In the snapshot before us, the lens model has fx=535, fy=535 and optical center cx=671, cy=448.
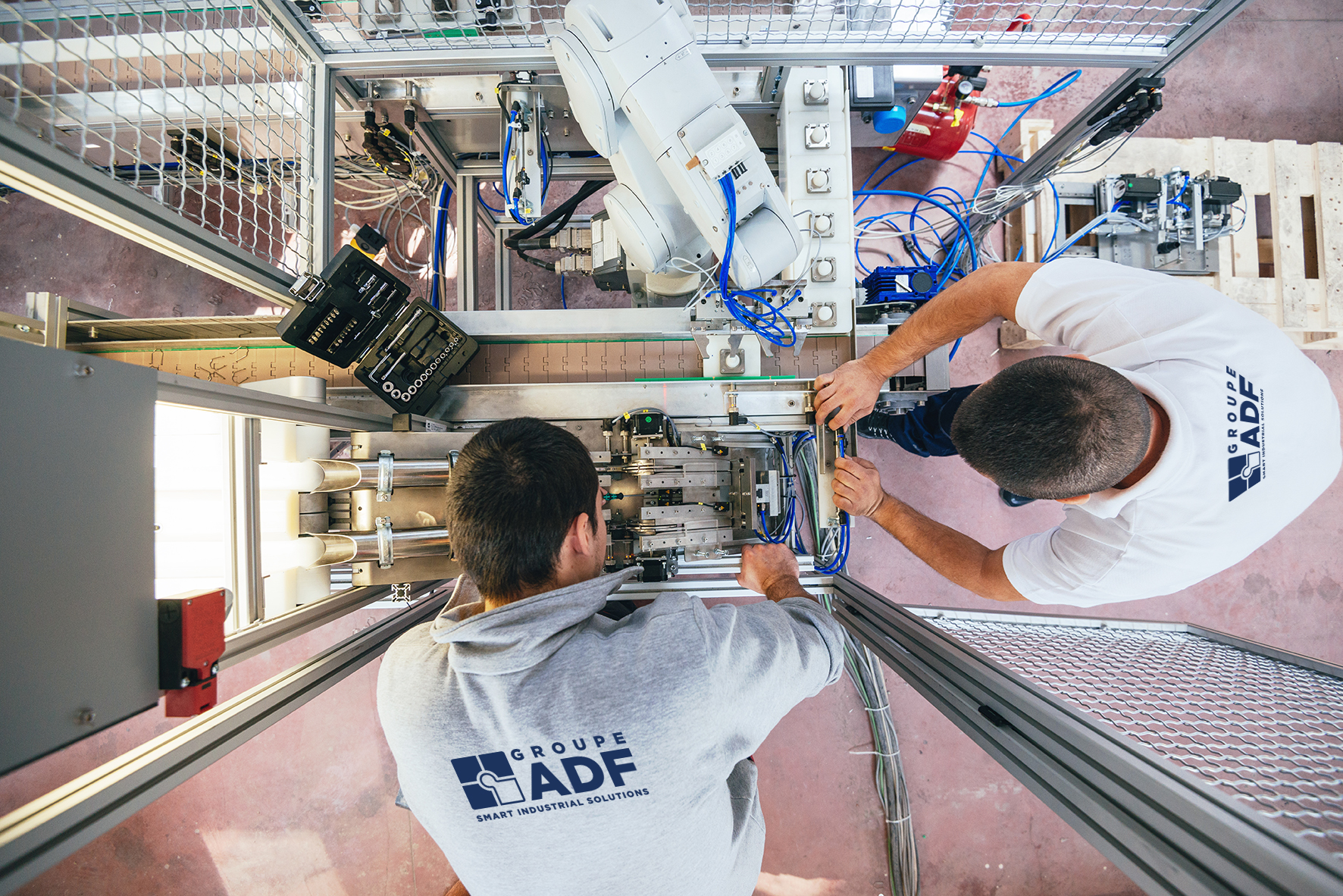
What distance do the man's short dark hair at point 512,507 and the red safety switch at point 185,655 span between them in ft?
1.19

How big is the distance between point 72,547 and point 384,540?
1.89 ft

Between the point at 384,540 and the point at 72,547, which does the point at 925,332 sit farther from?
the point at 72,547

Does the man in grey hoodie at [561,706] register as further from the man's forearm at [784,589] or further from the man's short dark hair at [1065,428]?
the man's short dark hair at [1065,428]

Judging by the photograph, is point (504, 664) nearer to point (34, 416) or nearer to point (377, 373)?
point (34, 416)

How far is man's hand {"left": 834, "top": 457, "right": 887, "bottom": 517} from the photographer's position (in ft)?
4.51

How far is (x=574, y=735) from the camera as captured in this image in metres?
0.81

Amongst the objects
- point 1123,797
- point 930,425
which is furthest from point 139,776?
point 930,425

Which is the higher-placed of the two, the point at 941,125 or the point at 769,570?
the point at 941,125

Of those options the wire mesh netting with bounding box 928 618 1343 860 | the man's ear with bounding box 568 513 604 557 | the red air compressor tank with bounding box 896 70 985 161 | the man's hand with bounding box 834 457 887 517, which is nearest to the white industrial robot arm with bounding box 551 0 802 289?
the man's hand with bounding box 834 457 887 517

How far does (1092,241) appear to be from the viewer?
6.53 feet

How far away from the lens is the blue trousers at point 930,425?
163 centimetres

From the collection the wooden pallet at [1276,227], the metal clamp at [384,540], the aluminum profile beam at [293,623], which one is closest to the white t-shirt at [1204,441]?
the wooden pallet at [1276,227]

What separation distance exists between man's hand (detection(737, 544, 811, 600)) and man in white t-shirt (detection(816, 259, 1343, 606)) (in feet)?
1.63

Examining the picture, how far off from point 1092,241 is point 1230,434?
1.34 meters
